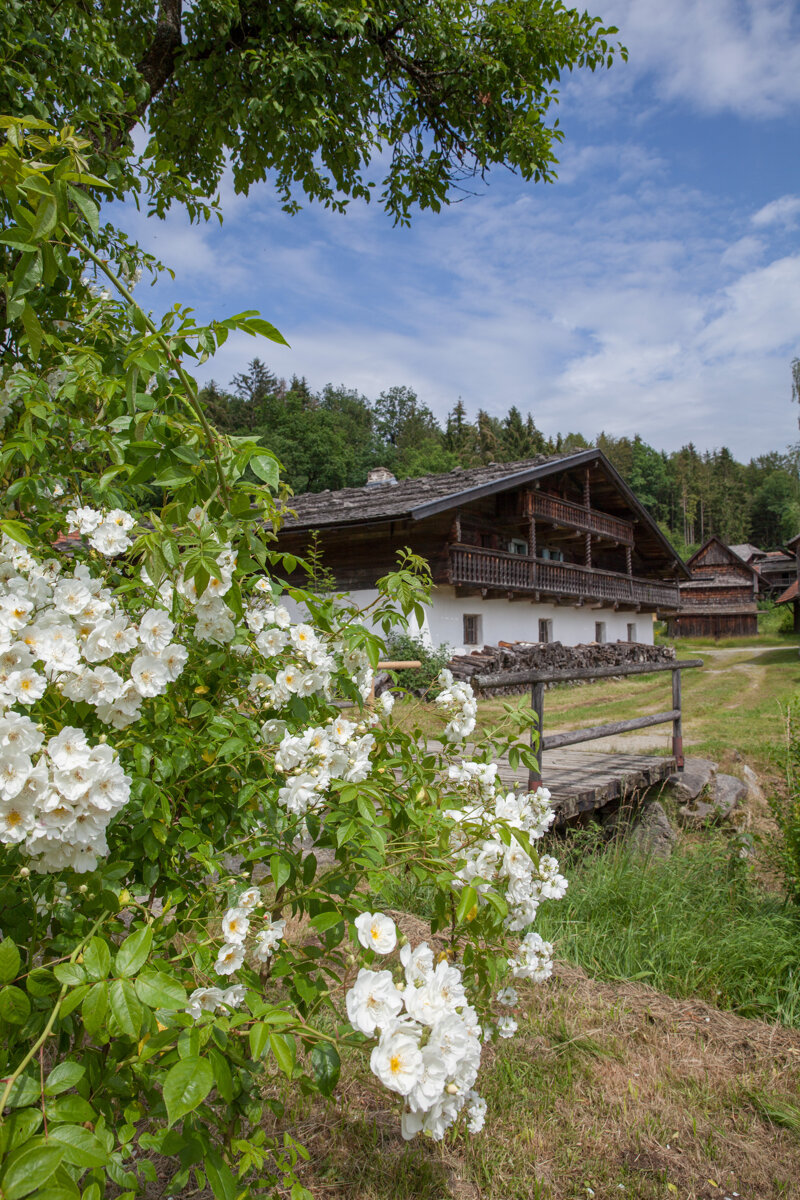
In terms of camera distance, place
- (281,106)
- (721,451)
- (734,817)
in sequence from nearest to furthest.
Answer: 1. (281,106)
2. (734,817)
3. (721,451)

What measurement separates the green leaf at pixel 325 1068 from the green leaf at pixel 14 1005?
20.1 inches

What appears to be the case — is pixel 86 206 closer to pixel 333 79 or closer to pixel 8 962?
pixel 8 962

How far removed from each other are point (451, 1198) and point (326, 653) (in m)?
1.68

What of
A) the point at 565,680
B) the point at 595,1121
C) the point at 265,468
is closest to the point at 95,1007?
the point at 265,468

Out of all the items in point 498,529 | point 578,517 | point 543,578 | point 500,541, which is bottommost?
point 543,578

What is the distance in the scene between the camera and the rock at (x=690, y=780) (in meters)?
7.17

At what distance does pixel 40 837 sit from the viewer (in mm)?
1065

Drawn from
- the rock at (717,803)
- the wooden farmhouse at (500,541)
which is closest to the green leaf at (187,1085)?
the rock at (717,803)

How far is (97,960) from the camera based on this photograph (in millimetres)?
1021

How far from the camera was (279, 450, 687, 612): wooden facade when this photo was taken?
51.2 ft

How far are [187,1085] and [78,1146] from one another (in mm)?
148

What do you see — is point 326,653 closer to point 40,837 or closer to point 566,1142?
point 40,837

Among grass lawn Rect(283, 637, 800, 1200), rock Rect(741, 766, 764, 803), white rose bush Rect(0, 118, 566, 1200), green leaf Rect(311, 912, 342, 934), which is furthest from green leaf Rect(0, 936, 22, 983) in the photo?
rock Rect(741, 766, 764, 803)

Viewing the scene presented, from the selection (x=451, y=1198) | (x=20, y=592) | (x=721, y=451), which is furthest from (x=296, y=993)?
(x=721, y=451)
